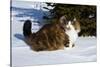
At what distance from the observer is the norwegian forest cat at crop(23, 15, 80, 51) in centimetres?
235

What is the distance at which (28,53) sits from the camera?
2324 millimetres

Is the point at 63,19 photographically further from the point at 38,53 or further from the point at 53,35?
the point at 38,53

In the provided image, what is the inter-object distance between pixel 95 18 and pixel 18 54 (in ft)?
3.66

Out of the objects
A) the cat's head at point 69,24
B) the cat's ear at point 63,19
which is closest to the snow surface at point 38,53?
the cat's head at point 69,24

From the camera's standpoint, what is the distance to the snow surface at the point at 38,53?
2.26 m

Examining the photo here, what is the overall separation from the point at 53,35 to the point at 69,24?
0.26 meters

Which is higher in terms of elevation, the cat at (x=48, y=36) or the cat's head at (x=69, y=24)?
the cat's head at (x=69, y=24)

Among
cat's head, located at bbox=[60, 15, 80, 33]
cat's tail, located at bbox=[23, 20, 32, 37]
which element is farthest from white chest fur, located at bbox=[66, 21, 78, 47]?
cat's tail, located at bbox=[23, 20, 32, 37]

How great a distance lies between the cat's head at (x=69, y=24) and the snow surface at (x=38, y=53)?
5.9 inches

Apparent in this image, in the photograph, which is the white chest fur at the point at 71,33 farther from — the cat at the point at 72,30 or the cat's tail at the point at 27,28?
the cat's tail at the point at 27,28

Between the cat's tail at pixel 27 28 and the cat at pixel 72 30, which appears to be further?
the cat at pixel 72 30

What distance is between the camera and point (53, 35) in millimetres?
2451

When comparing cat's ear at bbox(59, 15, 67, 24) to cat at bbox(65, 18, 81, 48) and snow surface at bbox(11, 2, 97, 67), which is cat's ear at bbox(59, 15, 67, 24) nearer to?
cat at bbox(65, 18, 81, 48)
